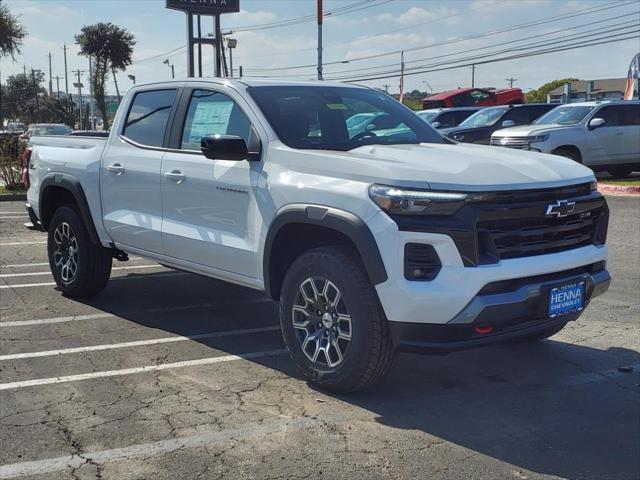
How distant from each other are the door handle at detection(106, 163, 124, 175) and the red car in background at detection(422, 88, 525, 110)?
92.4 feet

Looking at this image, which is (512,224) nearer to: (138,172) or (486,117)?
(138,172)

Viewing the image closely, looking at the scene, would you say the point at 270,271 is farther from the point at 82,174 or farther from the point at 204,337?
the point at 82,174

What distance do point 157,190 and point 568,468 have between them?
138 inches

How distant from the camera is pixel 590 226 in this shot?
4.51 m

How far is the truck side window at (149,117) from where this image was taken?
578cm

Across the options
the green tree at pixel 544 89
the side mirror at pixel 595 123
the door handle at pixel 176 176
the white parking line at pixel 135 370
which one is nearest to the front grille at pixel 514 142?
the side mirror at pixel 595 123

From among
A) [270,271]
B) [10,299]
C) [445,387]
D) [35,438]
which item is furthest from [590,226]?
[10,299]

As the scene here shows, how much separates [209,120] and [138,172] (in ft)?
2.58

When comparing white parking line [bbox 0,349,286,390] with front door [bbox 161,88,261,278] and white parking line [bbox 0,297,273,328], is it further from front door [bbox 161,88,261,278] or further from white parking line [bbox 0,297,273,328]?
white parking line [bbox 0,297,273,328]

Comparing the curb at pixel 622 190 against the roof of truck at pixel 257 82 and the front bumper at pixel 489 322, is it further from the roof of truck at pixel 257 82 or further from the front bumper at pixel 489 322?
the front bumper at pixel 489 322

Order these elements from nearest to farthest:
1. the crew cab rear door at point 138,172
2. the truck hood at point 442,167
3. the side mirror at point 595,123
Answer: the truck hood at point 442,167, the crew cab rear door at point 138,172, the side mirror at point 595,123

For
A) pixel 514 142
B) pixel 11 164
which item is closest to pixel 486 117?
pixel 514 142

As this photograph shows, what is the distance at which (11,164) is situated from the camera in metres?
16.2

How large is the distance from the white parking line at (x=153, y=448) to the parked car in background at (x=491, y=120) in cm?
1483
